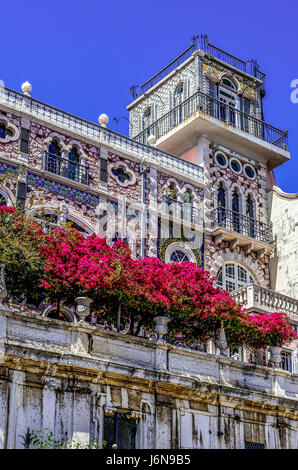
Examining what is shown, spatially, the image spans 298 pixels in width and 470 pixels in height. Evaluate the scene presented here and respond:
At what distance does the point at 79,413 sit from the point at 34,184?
931 centimetres

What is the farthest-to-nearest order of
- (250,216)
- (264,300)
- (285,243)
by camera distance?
1. (250,216)
2. (285,243)
3. (264,300)

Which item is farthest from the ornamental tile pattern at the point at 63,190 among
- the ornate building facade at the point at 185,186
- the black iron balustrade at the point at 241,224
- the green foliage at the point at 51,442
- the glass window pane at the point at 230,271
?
the green foliage at the point at 51,442

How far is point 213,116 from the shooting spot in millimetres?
33281

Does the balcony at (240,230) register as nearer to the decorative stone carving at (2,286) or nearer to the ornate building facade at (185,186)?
the ornate building facade at (185,186)

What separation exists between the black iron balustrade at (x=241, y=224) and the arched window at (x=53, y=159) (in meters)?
6.52

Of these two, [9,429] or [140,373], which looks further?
[140,373]

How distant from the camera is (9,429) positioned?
60.7ft

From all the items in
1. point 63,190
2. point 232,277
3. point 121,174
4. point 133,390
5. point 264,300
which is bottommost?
point 133,390

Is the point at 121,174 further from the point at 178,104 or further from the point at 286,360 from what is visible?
the point at 286,360

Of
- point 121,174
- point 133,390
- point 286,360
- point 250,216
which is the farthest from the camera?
point 250,216

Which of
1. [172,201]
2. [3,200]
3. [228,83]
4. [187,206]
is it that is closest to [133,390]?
[3,200]

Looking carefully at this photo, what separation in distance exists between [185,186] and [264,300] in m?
5.21

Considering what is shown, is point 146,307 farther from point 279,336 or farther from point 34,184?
point 34,184
